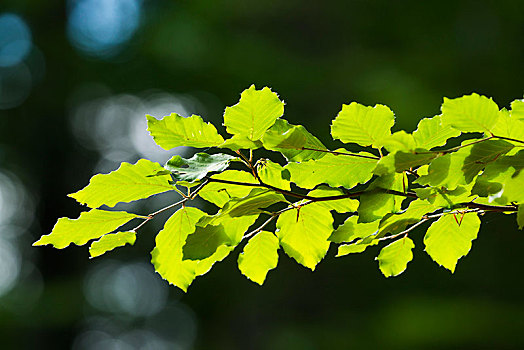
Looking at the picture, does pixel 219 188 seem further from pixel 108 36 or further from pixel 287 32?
pixel 108 36

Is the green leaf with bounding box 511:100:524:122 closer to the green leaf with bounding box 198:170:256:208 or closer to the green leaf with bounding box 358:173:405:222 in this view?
the green leaf with bounding box 358:173:405:222

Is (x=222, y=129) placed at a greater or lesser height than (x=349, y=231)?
lesser

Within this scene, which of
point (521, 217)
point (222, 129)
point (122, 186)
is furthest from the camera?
point (222, 129)

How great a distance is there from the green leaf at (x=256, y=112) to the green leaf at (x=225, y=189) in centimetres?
6

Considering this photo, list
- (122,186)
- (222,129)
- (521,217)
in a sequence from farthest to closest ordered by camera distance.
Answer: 1. (222,129)
2. (122,186)
3. (521,217)

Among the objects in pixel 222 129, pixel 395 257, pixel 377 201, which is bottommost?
pixel 222 129

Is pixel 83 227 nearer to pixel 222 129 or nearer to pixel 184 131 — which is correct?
pixel 184 131

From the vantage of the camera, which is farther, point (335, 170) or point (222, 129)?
point (222, 129)

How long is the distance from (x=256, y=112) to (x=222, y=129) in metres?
3.75

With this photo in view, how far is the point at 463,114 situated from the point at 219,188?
22 cm

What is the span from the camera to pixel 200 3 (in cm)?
490

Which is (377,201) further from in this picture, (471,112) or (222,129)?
(222,129)

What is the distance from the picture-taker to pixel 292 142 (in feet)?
1.36

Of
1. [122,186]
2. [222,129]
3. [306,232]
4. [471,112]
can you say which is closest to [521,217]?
[471,112]
